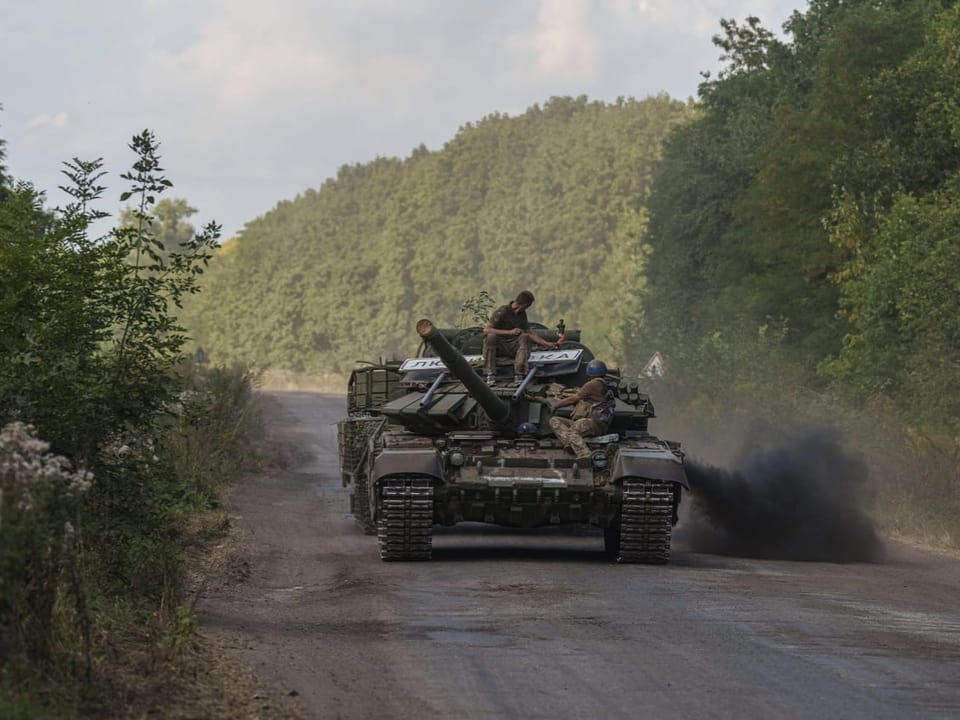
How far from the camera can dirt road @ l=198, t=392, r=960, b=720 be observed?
31.7ft

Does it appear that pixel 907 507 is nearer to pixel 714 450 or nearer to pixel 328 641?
pixel 714 450

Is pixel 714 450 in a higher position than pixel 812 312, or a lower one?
lower

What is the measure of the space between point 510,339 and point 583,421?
1989 mm

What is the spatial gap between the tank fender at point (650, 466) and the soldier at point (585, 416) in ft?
1.92

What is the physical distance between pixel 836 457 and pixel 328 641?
42.1 ft

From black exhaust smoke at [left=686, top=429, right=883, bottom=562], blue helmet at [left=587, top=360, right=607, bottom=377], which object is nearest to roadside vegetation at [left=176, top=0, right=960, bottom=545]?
black exhaust smoke at [left=686, top=429, right=883, bottom=562]

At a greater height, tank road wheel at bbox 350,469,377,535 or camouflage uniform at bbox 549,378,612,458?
camouflage uniform at bbox 549,378,612,458

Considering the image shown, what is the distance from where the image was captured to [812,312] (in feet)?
142

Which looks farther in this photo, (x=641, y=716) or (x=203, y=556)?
(x=203, y=556)

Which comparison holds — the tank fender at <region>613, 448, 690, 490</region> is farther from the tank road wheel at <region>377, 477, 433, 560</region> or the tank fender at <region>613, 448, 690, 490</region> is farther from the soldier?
the tank road wheel at <region>377, 477, 433, 560</region>

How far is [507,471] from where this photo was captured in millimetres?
17500

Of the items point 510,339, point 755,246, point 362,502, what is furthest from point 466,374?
point 755,246

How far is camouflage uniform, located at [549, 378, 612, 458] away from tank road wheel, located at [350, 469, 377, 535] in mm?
3346

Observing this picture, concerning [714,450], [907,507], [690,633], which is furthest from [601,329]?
[690,633]
